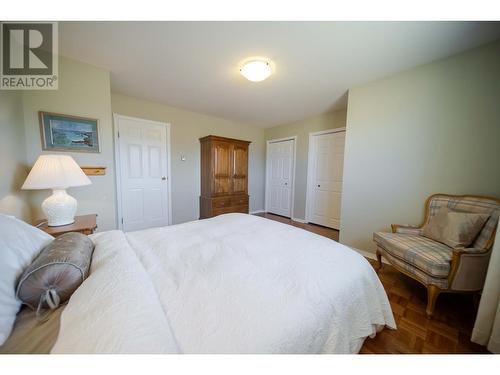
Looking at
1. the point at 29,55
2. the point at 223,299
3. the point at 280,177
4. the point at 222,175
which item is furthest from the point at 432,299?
the point at 29,55

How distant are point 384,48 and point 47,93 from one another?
324 centimetres

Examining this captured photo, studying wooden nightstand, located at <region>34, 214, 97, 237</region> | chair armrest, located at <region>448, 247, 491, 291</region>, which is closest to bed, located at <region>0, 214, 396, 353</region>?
wooden nightstand, located at <region>34, 214, 97, 237</region>

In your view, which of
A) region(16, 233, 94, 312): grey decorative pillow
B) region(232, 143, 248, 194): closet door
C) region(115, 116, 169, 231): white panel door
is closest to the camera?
region(16, 233, 94, 312): grey decorative pillow

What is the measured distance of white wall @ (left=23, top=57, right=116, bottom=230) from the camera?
5.60 feet

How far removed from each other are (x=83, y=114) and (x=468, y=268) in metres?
3.72

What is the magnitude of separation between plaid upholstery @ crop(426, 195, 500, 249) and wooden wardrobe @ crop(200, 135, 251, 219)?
286 centimetres

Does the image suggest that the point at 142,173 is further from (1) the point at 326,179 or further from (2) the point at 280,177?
(1) the point at 326,179

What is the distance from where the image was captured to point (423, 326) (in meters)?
1.29

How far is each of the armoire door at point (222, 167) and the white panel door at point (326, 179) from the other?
1732 millimetres

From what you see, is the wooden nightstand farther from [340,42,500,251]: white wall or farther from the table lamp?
[340,42,500,251]: white wall

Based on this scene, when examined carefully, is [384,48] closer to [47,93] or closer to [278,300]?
[278,300]

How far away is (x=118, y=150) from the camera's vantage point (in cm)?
276

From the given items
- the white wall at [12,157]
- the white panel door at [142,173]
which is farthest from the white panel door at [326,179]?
the white wall at [12,157]
